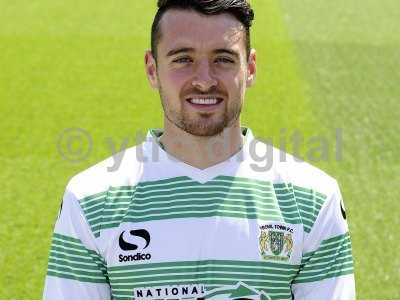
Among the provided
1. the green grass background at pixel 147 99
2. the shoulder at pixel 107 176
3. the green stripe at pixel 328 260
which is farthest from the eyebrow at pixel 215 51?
the green grass background at pixel 147 99

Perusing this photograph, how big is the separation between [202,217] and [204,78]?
0.44m

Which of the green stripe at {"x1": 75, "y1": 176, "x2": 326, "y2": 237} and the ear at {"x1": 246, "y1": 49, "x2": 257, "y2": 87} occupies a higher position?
the ear at {"x1": 246, "y1": 49, "x2": 257, "y2": 87}

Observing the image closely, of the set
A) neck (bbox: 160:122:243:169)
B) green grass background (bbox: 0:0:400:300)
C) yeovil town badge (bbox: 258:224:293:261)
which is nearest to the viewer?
yeovil town badge (bbox: 258:224:293:261)

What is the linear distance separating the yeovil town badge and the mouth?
1.37ft

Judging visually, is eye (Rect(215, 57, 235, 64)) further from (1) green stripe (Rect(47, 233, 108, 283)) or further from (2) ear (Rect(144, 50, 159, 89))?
(1) green stripe (Rect(47, 233, 108, 283))

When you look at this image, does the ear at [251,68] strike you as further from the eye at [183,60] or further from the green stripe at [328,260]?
the green stripe at [328,260]

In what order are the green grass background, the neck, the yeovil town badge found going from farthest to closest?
the green grass background, the neck, the yeovil town badge

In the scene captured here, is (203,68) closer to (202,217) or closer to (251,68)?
(251,68)

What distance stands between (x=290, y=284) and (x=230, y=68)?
0.72 metres

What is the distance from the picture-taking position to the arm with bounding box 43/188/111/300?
2166 millimetres

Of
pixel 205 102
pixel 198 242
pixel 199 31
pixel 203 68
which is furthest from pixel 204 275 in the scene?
pixel 199 31

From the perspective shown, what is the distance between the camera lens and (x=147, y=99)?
32.2ft

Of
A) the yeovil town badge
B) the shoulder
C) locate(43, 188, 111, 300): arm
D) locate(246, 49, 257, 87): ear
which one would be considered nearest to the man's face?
locate(246, 49, 257, 87): ear

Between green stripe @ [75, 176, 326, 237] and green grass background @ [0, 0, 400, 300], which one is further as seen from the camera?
green grass background @ [0, 0, 400, 300]
